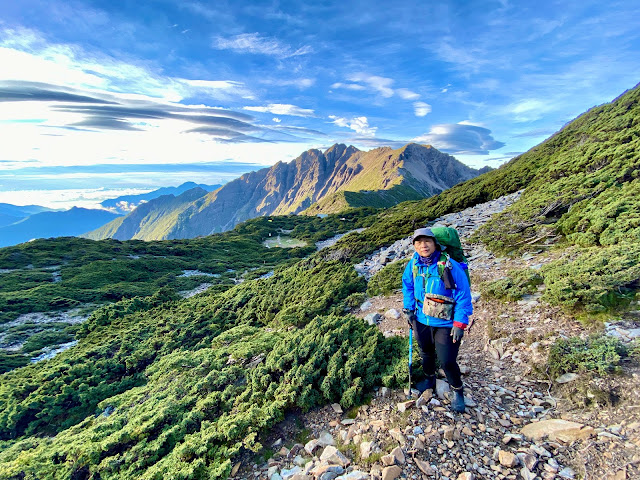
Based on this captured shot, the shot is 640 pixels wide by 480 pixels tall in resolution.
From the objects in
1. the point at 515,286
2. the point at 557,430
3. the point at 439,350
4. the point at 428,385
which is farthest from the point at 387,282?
the point at 557,430

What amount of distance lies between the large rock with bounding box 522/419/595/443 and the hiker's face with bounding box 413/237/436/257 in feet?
10.7

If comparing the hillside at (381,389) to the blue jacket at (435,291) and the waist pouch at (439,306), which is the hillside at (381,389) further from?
the waist pouch at (439,306)

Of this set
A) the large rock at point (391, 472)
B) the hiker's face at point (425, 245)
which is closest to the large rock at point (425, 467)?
the large rock at point (391, 472)

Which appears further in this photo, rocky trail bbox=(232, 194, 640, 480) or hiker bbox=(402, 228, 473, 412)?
hiker bbox=(402, 228, 473, 412)

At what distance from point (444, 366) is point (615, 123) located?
101 feet

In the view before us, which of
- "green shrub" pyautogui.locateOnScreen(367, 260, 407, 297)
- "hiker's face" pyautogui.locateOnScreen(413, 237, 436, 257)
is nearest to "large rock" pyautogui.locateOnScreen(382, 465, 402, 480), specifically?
"hiker's face" pyautogui.locateOnScreen(413, 237, 436, 257)

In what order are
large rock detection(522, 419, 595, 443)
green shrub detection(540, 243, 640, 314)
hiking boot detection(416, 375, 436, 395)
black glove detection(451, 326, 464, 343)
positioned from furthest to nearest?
green shrub detection(540, 243, 640, 314) < hiking boot detection(416, 375, 436, 395) < black glove detection(451, 326, 464, 343) < large rock detection(522, 419, 595, 443)

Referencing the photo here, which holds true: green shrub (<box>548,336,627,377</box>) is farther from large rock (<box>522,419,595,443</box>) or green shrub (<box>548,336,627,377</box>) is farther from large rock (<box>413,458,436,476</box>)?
large rock (<box>413,458,436,476</box>)

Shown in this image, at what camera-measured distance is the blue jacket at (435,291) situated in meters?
5.05

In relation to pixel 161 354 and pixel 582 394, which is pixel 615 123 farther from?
pixel 161 354

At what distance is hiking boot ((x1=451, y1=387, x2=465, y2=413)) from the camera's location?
5.15m

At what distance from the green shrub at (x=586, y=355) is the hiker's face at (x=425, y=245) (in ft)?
11.2

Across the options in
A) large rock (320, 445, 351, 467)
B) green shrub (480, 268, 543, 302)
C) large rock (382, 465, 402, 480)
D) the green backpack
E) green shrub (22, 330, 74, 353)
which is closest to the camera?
large rock (382, 465, 402, 480)

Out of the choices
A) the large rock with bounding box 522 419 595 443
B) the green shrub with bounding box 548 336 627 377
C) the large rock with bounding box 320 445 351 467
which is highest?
the green shrub with bounding box 548 336 627 377
